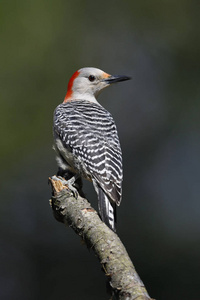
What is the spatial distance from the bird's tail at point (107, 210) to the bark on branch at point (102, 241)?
24 centimetres

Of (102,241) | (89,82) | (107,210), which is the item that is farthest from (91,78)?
(102,241)

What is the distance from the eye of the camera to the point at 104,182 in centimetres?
476

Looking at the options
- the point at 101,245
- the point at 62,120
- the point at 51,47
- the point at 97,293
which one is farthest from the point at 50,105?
the point at 101,245

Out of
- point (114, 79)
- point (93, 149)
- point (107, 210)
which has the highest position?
point (114, 79)

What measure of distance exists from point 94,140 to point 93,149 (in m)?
0.16

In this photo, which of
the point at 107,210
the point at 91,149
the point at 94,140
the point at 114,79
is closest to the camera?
the point at 107,210

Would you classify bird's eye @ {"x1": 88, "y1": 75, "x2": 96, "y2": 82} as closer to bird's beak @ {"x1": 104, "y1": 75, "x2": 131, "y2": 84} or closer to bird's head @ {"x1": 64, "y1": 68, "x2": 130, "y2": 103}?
bird's head @ {"x1": 64, "y1": 68, "x2": 130, "y2": 103}

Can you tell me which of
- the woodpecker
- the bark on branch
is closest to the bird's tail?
the woodpecker

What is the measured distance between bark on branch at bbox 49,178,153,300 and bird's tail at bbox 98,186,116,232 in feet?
0.79

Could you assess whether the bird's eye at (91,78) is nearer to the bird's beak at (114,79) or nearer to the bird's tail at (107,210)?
the bird's beak at (114,79)

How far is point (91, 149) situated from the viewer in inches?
203

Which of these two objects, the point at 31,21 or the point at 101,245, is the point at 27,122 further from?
the point at 101,245

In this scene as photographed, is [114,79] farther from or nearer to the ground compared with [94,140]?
farther from the ground

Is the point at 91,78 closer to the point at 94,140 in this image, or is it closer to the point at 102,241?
the point at 94,140
